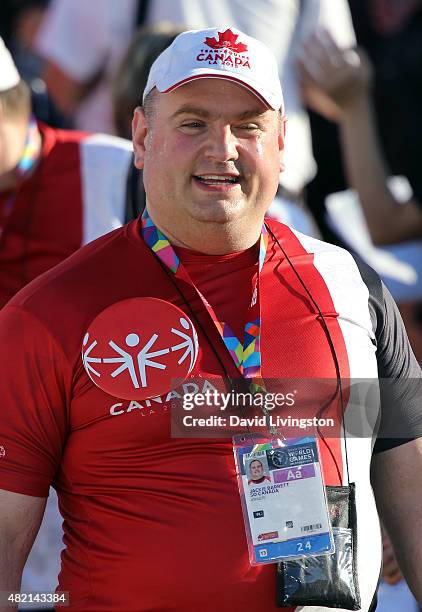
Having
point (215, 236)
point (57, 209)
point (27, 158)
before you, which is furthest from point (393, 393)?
point (27, 158)

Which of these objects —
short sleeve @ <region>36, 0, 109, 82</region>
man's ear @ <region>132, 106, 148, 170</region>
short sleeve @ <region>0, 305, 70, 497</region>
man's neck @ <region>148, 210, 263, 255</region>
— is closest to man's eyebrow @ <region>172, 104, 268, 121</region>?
man's ear @ <region>132, 106, 148, 170</region>

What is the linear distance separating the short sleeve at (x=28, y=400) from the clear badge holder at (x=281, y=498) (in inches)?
17.2

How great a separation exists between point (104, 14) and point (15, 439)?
2.95 meters

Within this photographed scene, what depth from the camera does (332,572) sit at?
2.80 meters

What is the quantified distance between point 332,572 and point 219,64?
48.9 inches

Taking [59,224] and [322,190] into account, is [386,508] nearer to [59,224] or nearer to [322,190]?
[59,224]

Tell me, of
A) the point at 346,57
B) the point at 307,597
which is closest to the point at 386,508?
the point at 307,597

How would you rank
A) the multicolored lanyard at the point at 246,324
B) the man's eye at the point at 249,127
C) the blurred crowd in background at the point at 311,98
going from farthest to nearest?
1. the blurred crowd in background at the point at 311,98
2. the man's eye at the point at 249,127
3. the multicolored lanyard at the point at 246,324

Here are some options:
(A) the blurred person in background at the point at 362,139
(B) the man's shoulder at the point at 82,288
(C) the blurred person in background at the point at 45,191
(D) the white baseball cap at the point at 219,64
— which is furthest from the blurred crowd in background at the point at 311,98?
(B) the man's shoulder at the point at 82,288

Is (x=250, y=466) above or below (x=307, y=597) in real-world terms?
above

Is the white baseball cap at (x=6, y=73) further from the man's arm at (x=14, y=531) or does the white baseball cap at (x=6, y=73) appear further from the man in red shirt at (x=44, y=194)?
the man's arm at (x=14, y=531)

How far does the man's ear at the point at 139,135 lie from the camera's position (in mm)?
3090

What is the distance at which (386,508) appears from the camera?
3.14 meters

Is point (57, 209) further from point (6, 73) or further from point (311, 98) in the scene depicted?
point (311, 98)
